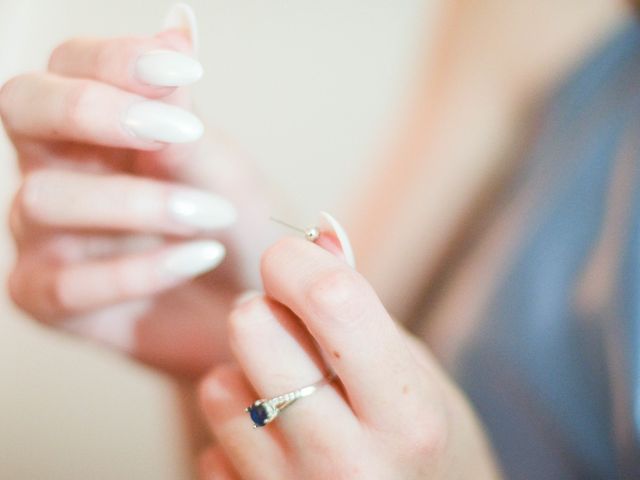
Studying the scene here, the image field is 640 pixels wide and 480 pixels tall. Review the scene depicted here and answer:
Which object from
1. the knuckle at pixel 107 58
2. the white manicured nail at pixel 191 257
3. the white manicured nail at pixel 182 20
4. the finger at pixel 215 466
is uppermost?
the white manicured nail at pixel 182 20

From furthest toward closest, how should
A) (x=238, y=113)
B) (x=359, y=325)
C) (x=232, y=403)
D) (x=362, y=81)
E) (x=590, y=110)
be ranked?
(x=590, y=110)
(x=362, y=81)
(x=238, y=113)
(x=232, y=403)
(x=359, y=325)

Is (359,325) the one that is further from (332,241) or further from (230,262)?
(230,262)

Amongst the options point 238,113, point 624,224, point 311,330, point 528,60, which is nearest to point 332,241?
point 311,330

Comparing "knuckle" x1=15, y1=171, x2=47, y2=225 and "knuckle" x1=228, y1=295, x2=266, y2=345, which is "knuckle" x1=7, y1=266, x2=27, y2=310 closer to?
"knuckle" x1=15, y1=171, x2=47, y2=225

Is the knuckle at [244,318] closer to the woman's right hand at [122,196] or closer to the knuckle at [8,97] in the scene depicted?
the woman's right hand at [122,196]

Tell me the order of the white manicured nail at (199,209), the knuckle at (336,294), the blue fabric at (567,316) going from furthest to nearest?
the blue fabric at (567,316), the white manicured nail at (199,209), the knuckle at (336,294)

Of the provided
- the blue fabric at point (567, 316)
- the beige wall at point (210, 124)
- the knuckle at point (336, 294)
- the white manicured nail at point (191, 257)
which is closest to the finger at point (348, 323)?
the knuckle at point (336, 294)

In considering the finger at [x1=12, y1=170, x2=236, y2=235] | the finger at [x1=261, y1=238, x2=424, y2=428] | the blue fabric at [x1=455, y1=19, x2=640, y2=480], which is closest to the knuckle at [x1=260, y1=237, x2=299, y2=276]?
the finger at [x1=261, y1=238, x2=424, y2=428]
